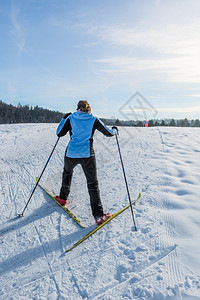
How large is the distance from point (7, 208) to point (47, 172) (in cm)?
221

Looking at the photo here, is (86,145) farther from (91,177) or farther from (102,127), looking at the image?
(91,177)

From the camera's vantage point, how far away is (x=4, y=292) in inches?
91.0

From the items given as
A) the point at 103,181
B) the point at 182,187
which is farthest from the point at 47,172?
the point at 182,187

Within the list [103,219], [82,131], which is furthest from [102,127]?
[103,219]

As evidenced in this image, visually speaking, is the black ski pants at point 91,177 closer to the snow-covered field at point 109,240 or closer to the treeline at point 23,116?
the snow-covered field at point 109,240

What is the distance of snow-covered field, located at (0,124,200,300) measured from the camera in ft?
7.49

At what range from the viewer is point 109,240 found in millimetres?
3117

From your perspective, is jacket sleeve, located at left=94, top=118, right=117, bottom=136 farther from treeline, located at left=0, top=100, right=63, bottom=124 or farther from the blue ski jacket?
treeline, located at left=0, top=100, right=63, bottom=124

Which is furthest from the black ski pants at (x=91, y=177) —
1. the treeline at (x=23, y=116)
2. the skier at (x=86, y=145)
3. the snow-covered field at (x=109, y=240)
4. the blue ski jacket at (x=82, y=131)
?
the treeline at (x=23, y=116)

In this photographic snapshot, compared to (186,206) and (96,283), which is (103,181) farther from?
(96,283)

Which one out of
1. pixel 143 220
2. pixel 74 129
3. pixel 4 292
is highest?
pixel 74 129

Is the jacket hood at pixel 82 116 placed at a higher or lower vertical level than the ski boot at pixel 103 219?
higher

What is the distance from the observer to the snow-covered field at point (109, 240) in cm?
228

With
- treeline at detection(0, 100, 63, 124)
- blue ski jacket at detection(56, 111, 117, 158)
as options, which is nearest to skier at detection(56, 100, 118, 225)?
blue ski jacket at detection(56, 111, 117, 158)
